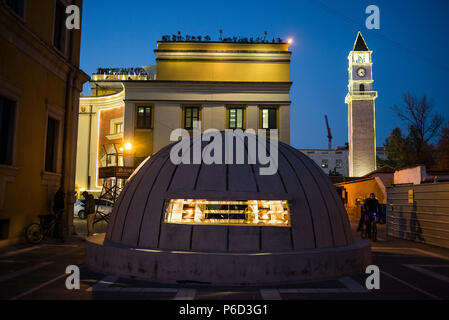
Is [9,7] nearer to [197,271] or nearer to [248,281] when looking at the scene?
[197,271]

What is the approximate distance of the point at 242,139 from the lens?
10.3m

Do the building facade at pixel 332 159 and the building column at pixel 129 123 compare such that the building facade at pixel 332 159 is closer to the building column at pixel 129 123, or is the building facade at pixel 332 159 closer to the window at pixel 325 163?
the window at pixel 325 163

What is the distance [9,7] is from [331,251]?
13.4m

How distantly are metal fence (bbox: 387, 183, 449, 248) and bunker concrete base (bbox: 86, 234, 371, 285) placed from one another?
889cm

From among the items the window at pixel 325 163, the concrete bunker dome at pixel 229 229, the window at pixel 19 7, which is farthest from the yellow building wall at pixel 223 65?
the window at pixel 325 163

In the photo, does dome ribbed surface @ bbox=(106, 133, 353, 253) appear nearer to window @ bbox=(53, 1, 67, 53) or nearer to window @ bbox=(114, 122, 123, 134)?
window @ bbox=(53, 1, 67, 53)

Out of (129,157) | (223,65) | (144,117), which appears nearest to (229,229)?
(129,157)

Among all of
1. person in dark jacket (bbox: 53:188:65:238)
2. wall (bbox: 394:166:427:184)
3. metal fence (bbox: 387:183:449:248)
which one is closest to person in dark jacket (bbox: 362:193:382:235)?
metal fence (bbox: 387:183:449:248)

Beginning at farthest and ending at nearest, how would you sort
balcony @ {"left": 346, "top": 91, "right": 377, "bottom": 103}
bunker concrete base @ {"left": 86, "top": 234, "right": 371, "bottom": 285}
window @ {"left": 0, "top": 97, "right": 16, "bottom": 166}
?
balcony @ {"left": 346, "top": 91, "right": 377, "bottom": 103}
window @ {"left": 0, "top": 97, "right": 16, "bottom": 166}
bunker concrete base @ {"left": 86, "top": 234, "right": 371, "bottom": 285}

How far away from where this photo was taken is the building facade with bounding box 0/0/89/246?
13.4 metres

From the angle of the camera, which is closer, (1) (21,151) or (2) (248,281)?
(2) (248,281)

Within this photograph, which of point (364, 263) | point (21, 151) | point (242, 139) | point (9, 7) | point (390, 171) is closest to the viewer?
point (364, 263)

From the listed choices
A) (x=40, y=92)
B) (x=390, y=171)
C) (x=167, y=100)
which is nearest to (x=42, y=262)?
(x=40, y=92)

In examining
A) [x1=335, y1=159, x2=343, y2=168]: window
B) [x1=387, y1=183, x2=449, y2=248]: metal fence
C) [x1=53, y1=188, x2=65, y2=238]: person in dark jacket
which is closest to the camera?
[x1=387, y1=183, x2=449, y2=248]: metal fence
